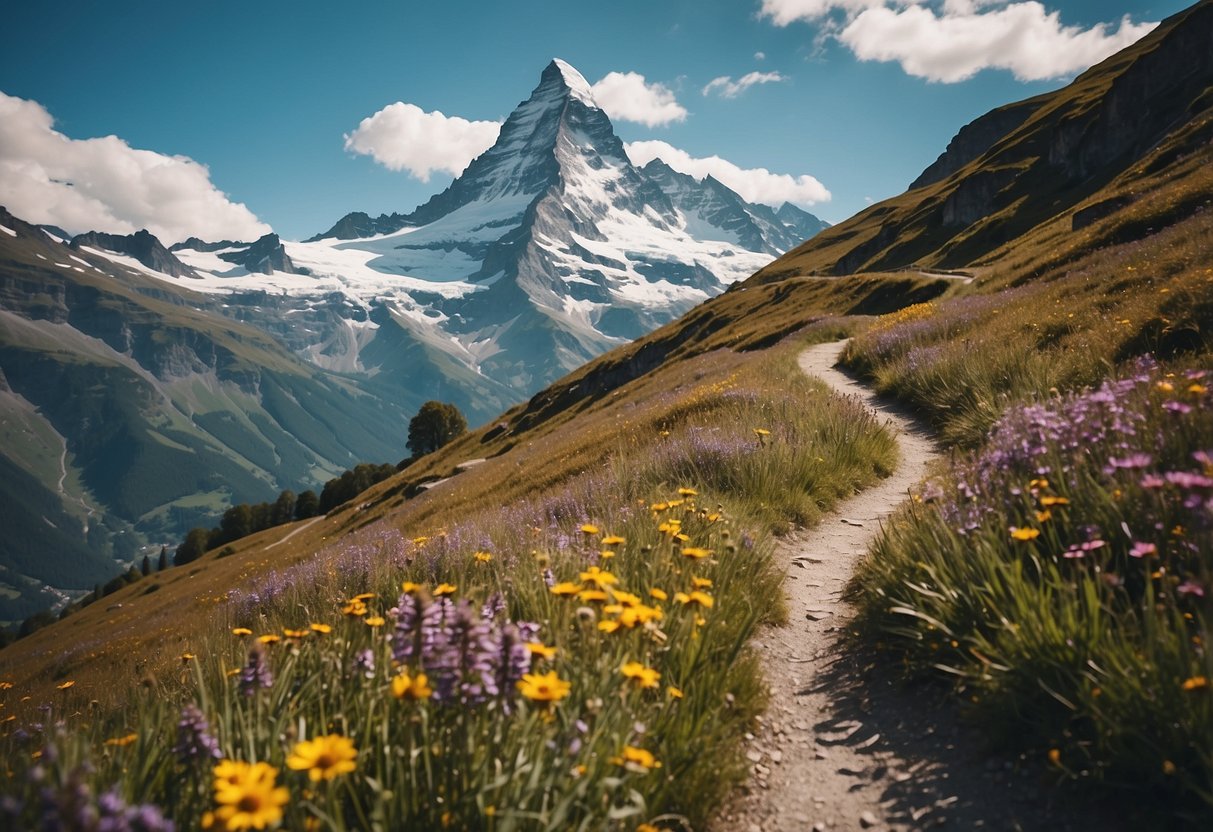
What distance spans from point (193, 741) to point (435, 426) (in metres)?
112

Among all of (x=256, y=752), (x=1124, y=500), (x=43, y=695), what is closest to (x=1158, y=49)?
(x=1124, y=500)

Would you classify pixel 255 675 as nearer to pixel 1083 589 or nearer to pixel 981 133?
pixel 1083 589

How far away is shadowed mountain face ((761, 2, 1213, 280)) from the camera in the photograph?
59312mm

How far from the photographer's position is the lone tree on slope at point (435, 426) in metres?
111

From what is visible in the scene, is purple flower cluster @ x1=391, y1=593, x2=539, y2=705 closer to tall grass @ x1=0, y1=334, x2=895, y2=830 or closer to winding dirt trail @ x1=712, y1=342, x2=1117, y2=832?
tall grass @ x1=0, y1=334, x2=895, y2=830

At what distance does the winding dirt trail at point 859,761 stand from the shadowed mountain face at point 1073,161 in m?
45.1

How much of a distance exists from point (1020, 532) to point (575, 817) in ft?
10.2

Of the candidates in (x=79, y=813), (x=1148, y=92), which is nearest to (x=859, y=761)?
(x=79, y=813)

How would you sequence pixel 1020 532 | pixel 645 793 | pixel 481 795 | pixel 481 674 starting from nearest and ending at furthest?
pixel 481 795
pixel 481 674
pixel 645 793
pixel 1020 532

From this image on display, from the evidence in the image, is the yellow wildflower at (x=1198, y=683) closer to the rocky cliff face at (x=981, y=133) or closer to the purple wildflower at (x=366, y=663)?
the purple wildflower at (x=366, y=663)

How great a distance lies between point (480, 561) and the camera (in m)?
6.12

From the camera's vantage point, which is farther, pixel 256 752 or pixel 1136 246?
pixel 1136 246

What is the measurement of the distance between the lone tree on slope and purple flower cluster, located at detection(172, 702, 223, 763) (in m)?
109

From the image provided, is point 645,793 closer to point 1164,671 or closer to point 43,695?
point 1164,671
